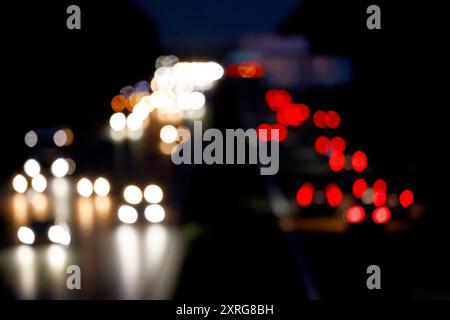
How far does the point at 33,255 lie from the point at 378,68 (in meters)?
11.1

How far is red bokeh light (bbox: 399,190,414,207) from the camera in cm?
1541

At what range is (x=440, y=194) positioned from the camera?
16.9 metres

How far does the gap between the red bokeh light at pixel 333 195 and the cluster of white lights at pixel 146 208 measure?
352cm

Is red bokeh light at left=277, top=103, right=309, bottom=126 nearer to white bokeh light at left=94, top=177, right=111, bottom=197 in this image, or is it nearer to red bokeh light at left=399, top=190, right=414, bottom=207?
white bokeh light at left=94, top=177, right=111, bottom=197

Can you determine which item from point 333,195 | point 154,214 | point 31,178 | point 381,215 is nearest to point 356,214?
point 381,215

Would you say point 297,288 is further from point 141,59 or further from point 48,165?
point 141,59

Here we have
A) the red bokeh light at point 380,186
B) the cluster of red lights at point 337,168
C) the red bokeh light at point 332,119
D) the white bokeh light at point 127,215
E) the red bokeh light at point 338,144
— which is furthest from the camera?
the red bokeh light at point 332,119

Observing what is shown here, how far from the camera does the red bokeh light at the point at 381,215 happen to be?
1416 cm

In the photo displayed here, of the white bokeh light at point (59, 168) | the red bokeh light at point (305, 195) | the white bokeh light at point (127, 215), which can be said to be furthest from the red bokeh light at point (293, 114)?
the white bokeh light at point (127, 215)

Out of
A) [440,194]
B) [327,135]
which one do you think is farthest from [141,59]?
[440,194]

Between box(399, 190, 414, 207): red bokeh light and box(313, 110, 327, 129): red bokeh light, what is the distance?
74.5ft

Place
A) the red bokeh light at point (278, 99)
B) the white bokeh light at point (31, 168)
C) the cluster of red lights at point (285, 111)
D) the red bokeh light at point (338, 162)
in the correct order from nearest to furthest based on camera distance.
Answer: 1. the white bokeh light at point (31, 168)
2. the red bokeh light at point (338, 162)
3. the cluster of red lights at point (285, 111)
4. the red bokeh light at point (278, 99)

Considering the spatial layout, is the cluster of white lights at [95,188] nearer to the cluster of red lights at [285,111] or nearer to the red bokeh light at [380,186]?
the red bokeh light at [380,186]

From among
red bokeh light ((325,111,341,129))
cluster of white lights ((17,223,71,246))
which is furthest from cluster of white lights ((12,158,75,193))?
red bokeh light ((325,111,341,129))
